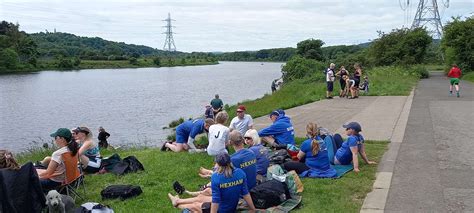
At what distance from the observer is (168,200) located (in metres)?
7.50

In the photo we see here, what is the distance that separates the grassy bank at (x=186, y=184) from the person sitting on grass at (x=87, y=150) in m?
0.22

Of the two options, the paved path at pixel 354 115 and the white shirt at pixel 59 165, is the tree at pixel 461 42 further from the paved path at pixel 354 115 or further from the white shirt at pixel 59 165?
the white shirt at pixel 59 165

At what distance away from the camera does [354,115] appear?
17359 mm

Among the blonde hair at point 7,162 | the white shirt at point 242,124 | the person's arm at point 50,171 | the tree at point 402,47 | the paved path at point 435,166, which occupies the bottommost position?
the paved path at point 435,166

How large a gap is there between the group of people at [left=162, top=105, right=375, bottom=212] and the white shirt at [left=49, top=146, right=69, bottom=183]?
5.92 feet

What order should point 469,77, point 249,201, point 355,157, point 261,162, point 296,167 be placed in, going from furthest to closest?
point 469,77 → point 355,157 → point 296,167 → point 261,162 → point 249,201

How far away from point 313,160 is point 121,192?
350 cm

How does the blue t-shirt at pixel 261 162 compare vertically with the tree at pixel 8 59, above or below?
above

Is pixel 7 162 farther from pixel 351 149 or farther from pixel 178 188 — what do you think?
pixel 351 149

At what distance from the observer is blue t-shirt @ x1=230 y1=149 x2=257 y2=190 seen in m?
7.02

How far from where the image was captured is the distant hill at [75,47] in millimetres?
137125

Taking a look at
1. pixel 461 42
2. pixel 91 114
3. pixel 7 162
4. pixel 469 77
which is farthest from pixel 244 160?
pixel 461 42

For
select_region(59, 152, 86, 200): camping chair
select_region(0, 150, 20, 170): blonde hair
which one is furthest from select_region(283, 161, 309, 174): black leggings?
select_region(0, 150, 20, 170): blonde hair

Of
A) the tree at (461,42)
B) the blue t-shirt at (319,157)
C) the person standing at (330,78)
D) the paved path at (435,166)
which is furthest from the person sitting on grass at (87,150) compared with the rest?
the tree at (461,42)
